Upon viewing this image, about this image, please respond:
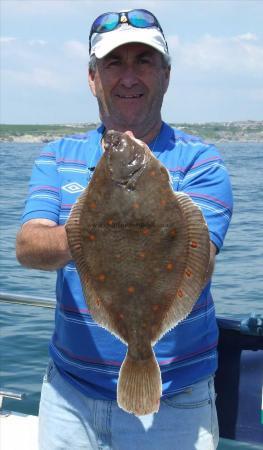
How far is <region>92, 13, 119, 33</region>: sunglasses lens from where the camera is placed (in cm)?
335

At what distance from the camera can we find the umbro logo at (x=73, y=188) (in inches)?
130

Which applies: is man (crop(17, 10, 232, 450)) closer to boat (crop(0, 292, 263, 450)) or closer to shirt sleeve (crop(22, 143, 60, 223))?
shirt sleeve (crop(22, 143, 60, 223))

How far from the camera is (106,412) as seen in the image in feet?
10.9

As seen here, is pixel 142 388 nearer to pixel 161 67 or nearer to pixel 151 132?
pixel 151 132

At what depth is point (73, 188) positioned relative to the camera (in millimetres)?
3320

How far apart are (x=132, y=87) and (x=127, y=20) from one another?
0.33 metres

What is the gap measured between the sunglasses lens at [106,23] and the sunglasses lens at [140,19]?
0.07m

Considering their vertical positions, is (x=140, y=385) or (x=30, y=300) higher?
(x=140, y=385)

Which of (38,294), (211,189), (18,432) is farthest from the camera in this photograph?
(38,294)

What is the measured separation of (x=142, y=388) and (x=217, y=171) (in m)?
1.00

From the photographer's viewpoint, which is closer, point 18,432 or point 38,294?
point 18,432

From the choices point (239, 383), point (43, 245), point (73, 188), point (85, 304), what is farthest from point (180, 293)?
point (239, 383)

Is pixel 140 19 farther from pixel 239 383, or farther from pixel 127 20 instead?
pixel 239 383

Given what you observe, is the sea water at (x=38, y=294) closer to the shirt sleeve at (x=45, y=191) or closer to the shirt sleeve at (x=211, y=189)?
the shirt sleeve at (x=211, y=189)
